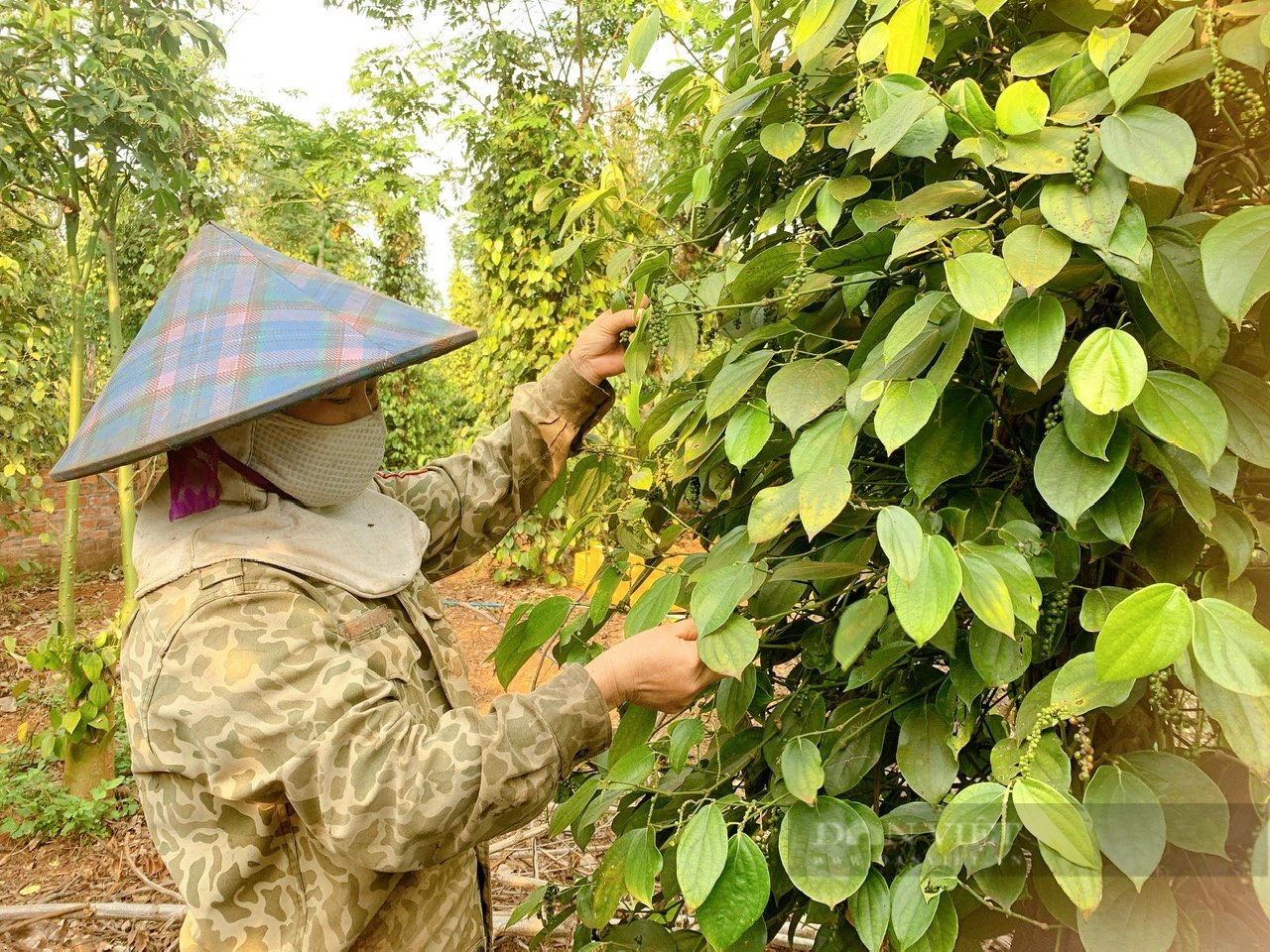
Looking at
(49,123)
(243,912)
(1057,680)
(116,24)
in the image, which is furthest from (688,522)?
(116,24)

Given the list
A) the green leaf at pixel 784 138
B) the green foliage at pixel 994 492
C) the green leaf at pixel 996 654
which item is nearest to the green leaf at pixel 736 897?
the green foliage at pixel 994 492

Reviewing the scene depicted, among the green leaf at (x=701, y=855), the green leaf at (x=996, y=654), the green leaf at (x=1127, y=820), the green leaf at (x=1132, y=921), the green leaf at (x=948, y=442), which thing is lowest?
the green leaf at (x=1132, y=921)

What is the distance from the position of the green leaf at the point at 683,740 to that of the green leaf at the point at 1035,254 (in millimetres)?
465

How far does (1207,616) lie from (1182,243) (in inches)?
9.0

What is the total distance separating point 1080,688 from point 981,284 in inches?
9.8

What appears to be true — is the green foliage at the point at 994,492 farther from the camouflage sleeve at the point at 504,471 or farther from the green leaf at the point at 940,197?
the camouflage sleeve at the point at 504,471

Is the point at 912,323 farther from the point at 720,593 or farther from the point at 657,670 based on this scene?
the point at 657,670

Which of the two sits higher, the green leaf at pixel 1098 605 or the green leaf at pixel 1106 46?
the green leaf at pixel 1106 46

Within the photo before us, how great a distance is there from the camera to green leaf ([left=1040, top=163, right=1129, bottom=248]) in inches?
21.7

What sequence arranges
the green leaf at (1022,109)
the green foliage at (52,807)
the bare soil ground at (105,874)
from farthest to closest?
the green foliage at (52,807) < the bare soil ground at (105,874) < the green leaf at (1022,109)

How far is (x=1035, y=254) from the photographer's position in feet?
1.88

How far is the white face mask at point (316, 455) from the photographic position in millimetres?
1060

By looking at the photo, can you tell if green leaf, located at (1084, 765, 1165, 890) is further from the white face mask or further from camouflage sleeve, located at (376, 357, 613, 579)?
camouflage sleeve, located at (376, 357, 613, 579)

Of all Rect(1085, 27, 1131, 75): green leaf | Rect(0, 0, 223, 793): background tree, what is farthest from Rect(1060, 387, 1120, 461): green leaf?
Rect(0, 0, 223, 793): background tree
